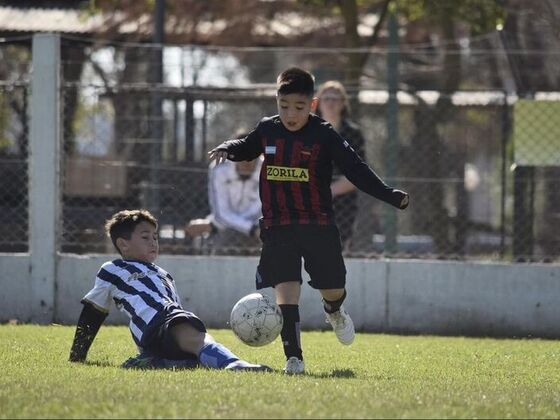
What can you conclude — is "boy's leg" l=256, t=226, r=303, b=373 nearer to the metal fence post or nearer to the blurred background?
the blurred background

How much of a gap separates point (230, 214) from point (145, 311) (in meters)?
3.95

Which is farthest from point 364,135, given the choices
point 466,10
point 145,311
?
point 145,311

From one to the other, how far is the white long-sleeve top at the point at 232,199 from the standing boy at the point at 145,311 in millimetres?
3333

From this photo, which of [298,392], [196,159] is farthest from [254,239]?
[298,392]

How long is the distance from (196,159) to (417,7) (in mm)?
3642

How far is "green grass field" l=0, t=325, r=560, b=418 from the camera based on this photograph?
16.5 feet

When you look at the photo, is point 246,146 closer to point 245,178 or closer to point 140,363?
point 140,363

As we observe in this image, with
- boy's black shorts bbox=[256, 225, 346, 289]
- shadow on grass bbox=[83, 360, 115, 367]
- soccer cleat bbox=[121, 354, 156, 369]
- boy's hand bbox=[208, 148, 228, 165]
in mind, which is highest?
boy's hand bbox=[208, 148, 228, 165]

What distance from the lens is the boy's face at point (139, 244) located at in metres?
7.40

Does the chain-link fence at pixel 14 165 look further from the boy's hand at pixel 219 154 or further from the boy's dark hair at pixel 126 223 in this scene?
the boy's hand at pixel 219 154

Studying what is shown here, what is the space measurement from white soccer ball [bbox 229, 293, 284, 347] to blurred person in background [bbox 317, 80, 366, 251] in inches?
144

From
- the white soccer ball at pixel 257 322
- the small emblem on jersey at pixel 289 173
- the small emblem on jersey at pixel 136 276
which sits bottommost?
the white soccer ball at pixel 257 322

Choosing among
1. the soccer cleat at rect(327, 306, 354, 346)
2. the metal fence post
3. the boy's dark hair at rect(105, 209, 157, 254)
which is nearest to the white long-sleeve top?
the metal fence post

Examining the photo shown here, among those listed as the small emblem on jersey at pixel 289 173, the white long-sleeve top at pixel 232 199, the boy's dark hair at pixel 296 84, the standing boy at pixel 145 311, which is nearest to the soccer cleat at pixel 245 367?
the standing boy at pixel 145 311
